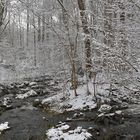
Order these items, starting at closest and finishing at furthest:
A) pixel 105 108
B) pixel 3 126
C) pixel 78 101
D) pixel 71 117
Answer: pixel 3 126
pixel 71 117
pixel 105 108
pixel 78 101

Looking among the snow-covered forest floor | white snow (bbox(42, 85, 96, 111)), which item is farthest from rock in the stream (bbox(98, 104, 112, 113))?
white snow (bbox(42, 85, 96, 111))

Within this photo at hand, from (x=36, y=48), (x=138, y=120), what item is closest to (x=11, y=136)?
(x=138, y=120)

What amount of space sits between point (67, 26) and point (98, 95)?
369cm

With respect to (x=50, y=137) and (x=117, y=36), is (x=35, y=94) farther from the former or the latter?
(x=117, y=36)

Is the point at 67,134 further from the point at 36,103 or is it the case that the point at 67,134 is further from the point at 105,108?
the point at 36,103

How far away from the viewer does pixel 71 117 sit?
1122cm

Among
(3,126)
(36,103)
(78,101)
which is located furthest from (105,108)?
(3,126)

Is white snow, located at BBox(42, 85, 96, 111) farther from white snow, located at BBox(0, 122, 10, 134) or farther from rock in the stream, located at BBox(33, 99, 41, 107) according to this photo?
white snow, located at BBox(0, 122, 10, 134)

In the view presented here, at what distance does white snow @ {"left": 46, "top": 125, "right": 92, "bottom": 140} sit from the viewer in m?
8.80

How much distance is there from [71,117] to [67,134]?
7.22ft

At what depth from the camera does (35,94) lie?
16.1m

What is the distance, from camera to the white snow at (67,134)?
28.9ft

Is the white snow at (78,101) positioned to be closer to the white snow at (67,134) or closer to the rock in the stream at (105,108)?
the rock in the stream at (105,108)

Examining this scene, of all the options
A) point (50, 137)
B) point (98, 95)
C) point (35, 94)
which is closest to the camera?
point (50, 137)
